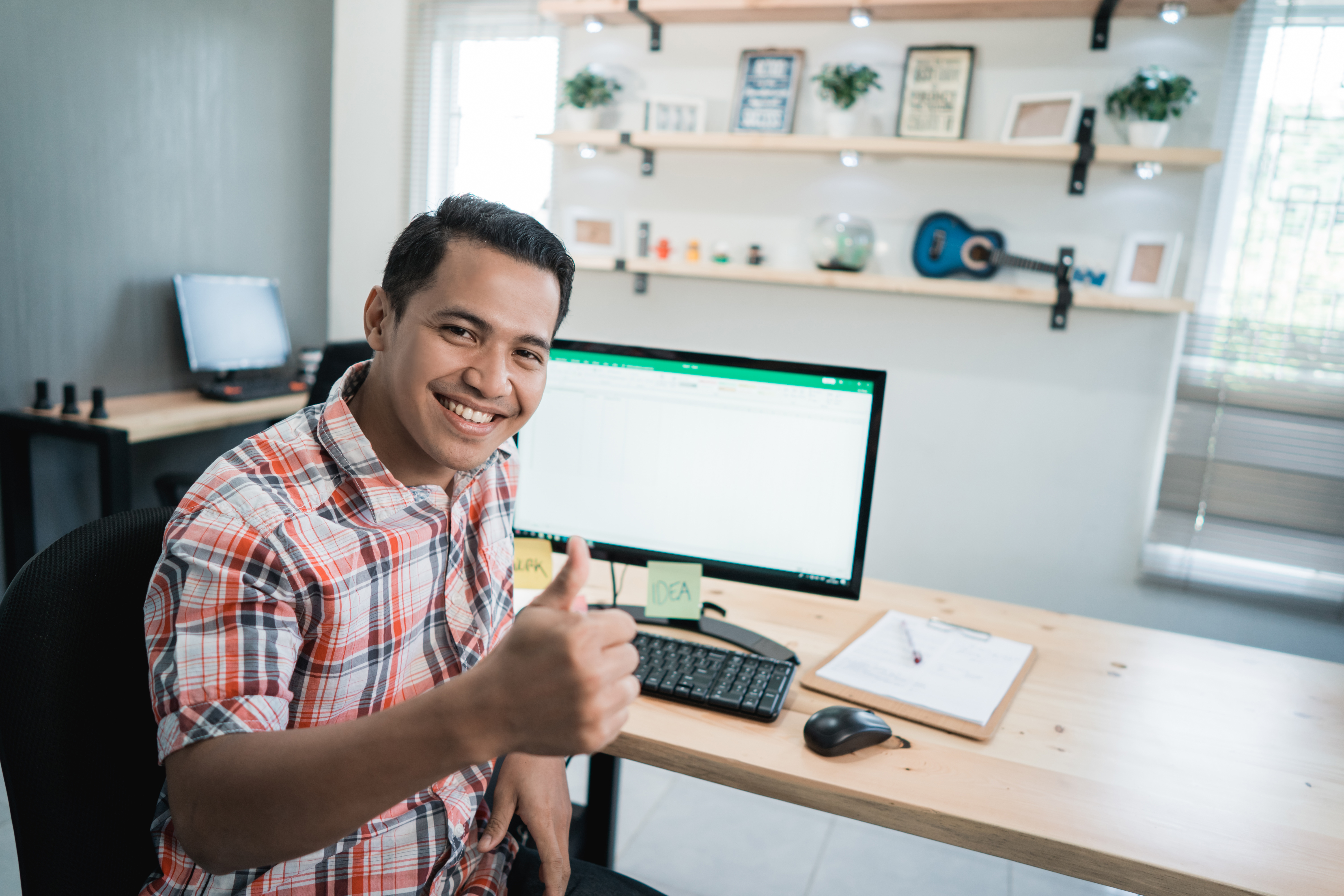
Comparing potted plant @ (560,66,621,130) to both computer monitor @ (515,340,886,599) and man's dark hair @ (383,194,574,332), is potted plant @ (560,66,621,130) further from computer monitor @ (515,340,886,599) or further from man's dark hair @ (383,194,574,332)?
man's dark hair @ (383,194,574,332)

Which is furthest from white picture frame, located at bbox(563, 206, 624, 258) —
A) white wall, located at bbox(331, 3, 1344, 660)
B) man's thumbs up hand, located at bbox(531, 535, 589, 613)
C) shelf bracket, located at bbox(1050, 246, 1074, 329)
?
man's thumbs up hand, located at bbox(531, 535, 589, 613)

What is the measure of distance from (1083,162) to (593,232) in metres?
1.62

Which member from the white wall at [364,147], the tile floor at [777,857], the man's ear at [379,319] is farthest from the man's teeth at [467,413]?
the white wall at [364,147]

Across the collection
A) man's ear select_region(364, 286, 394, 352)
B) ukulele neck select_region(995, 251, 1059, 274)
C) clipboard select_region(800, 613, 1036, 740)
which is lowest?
clipboard select_region(800, 613, 1036, 740)

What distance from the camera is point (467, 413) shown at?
0.89 metres

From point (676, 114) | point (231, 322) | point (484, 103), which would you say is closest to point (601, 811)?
point (676, 114)

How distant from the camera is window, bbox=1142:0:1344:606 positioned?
2.42 metres

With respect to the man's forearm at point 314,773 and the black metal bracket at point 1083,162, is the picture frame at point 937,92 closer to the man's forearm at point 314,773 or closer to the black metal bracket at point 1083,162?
the black metal bracket at point 1083,162

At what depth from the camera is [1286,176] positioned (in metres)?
2.46

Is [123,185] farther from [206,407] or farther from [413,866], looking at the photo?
[413,866]

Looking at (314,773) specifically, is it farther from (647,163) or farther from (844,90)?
(647,163)

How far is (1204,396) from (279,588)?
2.72 metres

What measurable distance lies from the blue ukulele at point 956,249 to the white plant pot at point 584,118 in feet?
3.90

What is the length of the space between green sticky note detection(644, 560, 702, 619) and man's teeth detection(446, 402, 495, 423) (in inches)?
17.3
